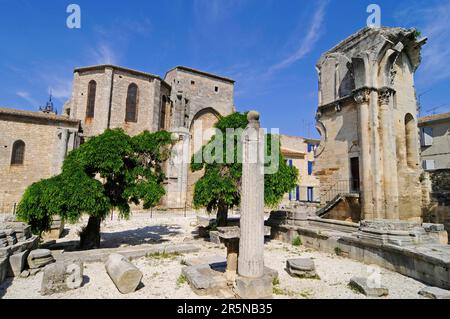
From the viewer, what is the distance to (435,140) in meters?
21.9

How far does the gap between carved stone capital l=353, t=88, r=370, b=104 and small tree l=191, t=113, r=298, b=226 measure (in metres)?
5.16

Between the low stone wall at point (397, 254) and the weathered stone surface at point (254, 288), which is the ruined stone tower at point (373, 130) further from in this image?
the weathered stone surface at point (254, 288)

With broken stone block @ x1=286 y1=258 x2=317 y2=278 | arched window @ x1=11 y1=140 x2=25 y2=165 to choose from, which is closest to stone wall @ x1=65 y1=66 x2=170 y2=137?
arched window @ x1=11 y1=140 x2=25 y2=165

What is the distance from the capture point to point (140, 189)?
347 inches

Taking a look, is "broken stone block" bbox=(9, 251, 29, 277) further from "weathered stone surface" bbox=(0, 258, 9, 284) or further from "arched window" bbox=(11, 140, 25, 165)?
"arched window" bbox=(11, 140, 25, 165)

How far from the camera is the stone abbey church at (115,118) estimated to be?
19.5m

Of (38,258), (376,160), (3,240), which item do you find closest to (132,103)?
(3,240)

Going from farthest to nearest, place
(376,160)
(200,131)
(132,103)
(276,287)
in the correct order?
(200,131) → (132,103) → (376,160) → (276,287)

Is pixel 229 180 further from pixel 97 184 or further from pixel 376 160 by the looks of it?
pixel 376 160

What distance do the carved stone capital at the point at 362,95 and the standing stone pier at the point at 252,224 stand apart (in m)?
9.57

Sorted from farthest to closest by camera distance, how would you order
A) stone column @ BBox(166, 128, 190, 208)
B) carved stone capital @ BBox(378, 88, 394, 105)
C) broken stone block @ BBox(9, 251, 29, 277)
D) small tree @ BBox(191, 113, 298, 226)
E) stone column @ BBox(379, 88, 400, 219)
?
1. stone column @ BBox(166, 128, 190, 208)
2. carved stone capital @ BBox(378, 88, 394, 105)
3. stone column @ BBox(379, 88, 400, 219)
4. small tree @ BBox(191, 113, 298, 226)
5. broken stone block @ BBox(9, 251, 29, 277)

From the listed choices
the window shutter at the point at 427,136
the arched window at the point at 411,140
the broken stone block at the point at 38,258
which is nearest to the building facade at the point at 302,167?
the window shutter at the point at 427,136

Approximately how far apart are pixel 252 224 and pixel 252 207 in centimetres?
34

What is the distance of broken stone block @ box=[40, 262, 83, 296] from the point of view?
5258 mm
